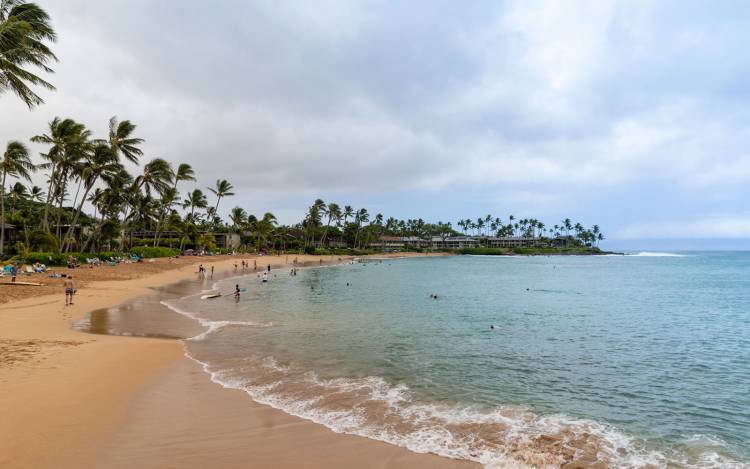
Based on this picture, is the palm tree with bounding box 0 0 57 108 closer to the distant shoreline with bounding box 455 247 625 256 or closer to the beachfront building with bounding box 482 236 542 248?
the distant shoreline with bounding box 455 247 625 256

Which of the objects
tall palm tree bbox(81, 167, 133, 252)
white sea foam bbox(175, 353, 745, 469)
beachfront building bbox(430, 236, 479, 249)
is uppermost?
tall palm tree bbox(81, 167, 133, 252)

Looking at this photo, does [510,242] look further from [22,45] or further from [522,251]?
[22,45]

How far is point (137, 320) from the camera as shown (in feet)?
60.2

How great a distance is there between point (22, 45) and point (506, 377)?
22750 mm

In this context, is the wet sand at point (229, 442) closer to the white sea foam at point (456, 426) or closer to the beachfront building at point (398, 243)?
the white sea foam at point (456, 426)

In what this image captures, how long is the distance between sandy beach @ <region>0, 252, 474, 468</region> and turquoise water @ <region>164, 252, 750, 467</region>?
751mm

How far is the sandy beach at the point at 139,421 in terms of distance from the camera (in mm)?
6113

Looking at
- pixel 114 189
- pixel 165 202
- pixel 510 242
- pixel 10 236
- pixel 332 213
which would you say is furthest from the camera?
pixel 510 242

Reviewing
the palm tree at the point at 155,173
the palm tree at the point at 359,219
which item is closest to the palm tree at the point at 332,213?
the palm tree at the point at 359,219

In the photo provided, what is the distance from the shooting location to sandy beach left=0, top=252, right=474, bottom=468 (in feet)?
20.1

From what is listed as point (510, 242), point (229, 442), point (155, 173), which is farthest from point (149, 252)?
point (510, 242)

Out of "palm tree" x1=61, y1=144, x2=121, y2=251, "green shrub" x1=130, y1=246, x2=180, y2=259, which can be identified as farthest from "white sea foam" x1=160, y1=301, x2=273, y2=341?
"green shrub" x1=130, y1=246, x2=180, y2=259

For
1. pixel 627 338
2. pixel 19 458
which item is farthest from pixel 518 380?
pixel 19 458

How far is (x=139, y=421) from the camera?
24.3ft
